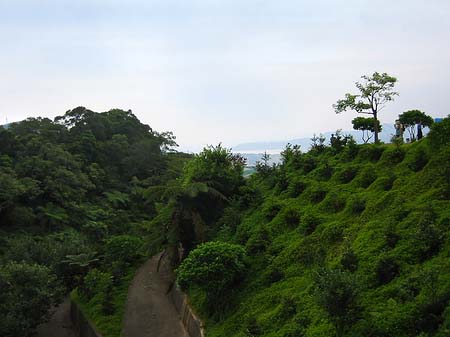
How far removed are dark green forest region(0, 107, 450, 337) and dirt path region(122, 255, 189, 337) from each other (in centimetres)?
51

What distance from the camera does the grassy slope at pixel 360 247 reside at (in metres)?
7.73

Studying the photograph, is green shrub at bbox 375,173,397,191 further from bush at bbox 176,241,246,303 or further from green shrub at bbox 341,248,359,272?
bush at bbox 176,241,246,303

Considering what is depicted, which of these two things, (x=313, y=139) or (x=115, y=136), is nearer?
(x=313, y=139)

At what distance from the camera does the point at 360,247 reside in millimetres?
10242

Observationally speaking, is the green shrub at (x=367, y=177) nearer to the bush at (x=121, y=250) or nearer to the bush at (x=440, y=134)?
the bush at (x=440, y=134)

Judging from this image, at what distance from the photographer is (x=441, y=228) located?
363 inches

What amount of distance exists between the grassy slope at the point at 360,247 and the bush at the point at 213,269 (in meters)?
0.49

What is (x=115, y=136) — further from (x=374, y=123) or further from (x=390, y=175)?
(x=390, y=175)

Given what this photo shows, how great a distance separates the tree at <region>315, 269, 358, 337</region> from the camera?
24.1ft

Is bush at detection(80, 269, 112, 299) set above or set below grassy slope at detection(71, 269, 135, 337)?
above

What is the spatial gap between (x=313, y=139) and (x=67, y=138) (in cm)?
1973

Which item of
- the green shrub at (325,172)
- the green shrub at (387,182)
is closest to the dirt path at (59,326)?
the green shrub at (325,172)

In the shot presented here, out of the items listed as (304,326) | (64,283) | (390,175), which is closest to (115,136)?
(64,283)

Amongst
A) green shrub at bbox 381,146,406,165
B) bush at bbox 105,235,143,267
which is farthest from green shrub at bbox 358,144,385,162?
bush at bbox 105,235,143,267
